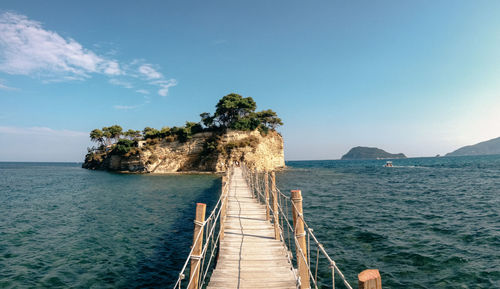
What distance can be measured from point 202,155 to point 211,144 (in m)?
3.36

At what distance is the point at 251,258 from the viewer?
5.57m

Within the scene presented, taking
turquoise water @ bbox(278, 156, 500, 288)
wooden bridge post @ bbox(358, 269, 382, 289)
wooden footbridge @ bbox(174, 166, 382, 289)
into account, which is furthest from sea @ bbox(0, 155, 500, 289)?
wooden bridge post @ bbox(358, 269, 382, 289)

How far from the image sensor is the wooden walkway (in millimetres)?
4545

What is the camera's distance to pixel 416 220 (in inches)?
444

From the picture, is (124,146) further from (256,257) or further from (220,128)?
(256,257)

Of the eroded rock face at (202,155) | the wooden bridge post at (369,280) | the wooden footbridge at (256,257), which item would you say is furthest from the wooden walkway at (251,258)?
the eroded rock face at (202,155)

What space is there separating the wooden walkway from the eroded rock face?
3388cm

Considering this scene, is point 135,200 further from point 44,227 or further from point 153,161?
point 153,161

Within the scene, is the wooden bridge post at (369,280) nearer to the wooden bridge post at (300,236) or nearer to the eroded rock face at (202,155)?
the wooden bridge post at (300,236)

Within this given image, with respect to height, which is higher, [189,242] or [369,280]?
[369,280]

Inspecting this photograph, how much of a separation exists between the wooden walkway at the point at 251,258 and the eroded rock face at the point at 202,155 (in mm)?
33876

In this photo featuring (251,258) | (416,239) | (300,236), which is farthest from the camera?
(416,239)

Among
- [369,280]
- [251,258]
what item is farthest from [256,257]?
[369,280]

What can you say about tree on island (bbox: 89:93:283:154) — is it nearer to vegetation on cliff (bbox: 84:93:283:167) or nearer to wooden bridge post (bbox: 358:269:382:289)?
vegetation on cliff (bbox: 84:93:283:167)
